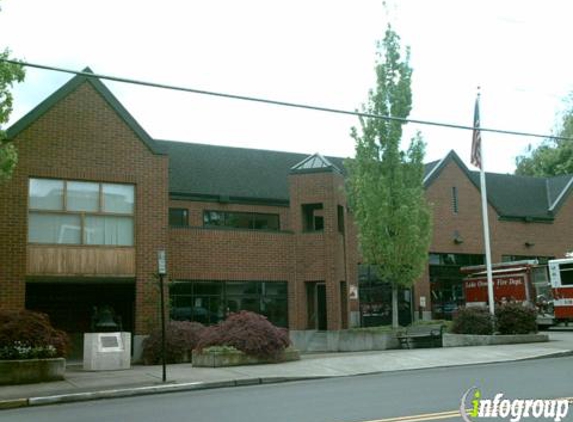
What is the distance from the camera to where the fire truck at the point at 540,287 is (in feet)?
94.1

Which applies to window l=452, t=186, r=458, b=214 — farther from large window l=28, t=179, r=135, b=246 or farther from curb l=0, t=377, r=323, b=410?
curb l=0, t=377, r=323, b=410

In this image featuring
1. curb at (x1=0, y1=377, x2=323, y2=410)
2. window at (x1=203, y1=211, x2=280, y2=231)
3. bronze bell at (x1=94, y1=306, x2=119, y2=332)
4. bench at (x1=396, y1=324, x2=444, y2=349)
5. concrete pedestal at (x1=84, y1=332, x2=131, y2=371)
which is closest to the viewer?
curb at (x1=0, y1=377, x2=323, y2=410)

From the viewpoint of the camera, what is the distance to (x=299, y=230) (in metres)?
28.4

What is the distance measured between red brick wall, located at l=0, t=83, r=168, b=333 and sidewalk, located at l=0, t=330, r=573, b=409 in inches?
124

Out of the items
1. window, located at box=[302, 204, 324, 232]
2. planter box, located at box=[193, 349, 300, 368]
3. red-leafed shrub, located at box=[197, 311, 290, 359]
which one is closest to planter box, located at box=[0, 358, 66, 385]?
planter box, located at box=[193, 349, 300, 368]

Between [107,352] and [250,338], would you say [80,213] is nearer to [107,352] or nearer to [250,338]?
[107,352]

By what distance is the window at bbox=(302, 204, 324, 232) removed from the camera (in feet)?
94.1

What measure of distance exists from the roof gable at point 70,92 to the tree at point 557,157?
38799 millimetres

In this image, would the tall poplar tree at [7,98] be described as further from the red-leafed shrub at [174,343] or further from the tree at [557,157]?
the tree at [557,157]

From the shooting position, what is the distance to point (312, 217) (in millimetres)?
29016

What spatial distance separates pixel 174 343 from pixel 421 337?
27.6 feet

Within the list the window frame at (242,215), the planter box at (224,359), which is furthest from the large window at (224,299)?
the planter box at (224,359)

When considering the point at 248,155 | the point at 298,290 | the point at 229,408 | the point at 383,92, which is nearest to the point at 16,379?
the point at 229,408

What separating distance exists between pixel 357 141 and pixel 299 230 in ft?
14.4
